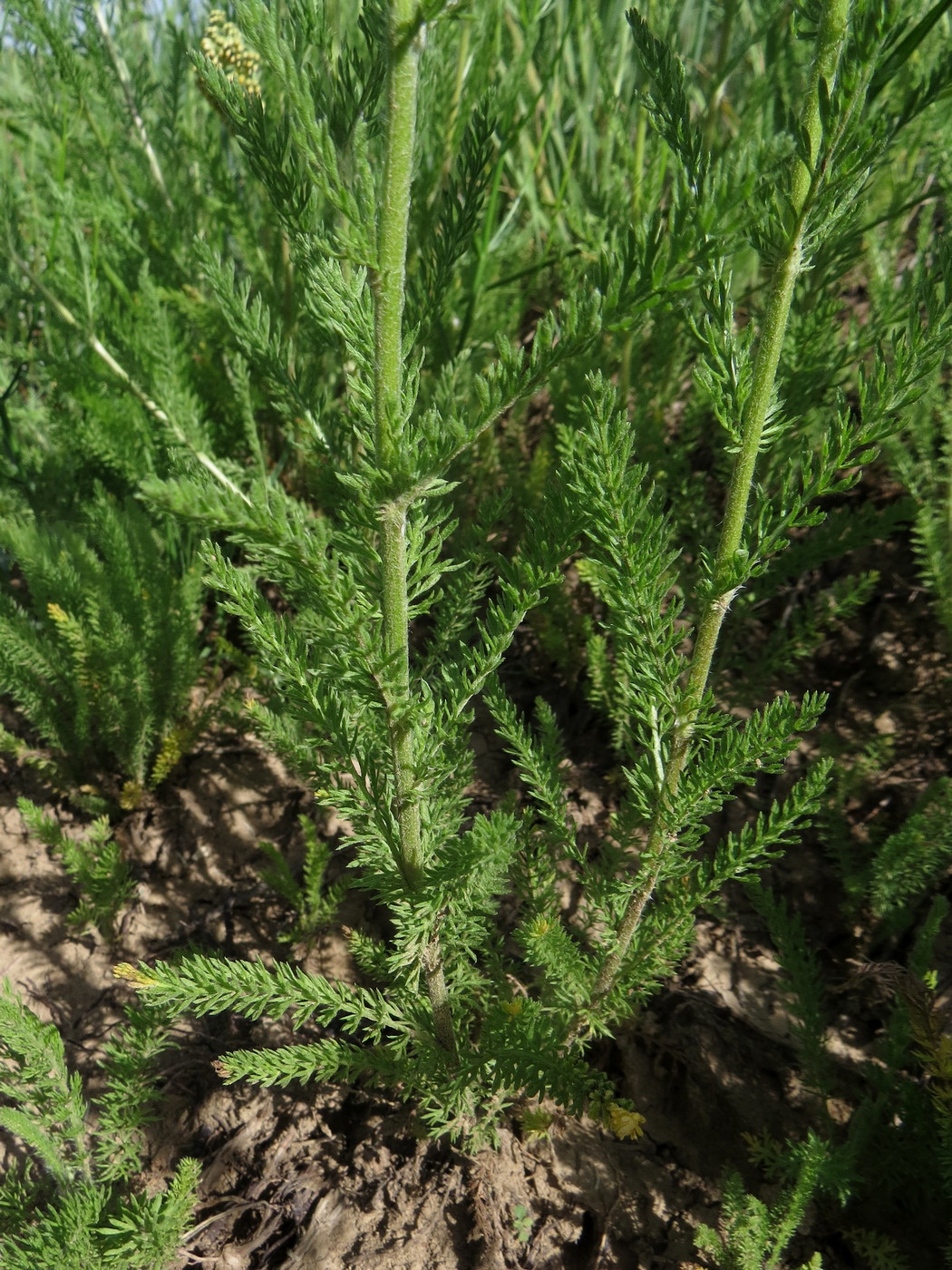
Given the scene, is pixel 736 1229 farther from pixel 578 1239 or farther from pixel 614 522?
pixel 614 522

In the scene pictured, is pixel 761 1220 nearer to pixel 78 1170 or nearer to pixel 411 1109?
pixel 411 1109

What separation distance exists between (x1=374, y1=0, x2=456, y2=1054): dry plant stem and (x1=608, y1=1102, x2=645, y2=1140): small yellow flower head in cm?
72

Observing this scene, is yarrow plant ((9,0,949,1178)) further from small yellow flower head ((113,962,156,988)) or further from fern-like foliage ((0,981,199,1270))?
fern-like foliage ((0,981,199,1270))

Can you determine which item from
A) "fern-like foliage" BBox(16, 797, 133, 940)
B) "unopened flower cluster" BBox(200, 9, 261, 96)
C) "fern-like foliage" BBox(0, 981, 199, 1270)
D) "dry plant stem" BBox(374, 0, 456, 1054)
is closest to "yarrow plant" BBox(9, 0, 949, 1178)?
"dry plant stem" BBox(374, 0, 456, 1054)

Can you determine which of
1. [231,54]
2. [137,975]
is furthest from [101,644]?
[231,54]

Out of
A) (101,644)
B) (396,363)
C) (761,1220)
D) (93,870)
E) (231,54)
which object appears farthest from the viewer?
(231,54)

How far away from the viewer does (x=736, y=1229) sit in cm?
124

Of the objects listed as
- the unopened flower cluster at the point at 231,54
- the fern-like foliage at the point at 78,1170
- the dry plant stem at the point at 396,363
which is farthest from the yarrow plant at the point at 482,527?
the unopened flower cluster at the point at 231,54

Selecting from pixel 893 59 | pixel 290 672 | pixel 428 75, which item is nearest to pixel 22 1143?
pixel 290 672

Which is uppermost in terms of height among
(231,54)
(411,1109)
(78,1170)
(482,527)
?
(231,54)

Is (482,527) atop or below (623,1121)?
atop

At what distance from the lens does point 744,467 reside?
0.92 metres

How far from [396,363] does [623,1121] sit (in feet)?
4.27

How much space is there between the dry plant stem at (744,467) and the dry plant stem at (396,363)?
1.06 feet
